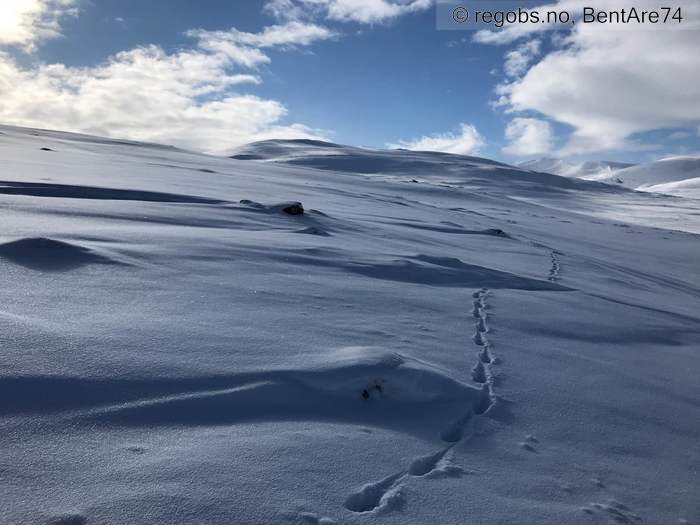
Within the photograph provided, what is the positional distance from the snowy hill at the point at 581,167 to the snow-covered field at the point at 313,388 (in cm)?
15244

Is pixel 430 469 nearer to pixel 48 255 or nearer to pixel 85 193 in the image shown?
pixel 48 255

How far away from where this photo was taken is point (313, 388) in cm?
186

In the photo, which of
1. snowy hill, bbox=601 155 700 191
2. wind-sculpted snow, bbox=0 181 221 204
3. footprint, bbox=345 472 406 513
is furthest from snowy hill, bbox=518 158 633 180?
footprint, bbox=345 472 406 513

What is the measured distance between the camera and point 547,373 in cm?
238

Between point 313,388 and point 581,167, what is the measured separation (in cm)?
17963

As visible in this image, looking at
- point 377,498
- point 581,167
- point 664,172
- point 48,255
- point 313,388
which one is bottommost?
point 377,498

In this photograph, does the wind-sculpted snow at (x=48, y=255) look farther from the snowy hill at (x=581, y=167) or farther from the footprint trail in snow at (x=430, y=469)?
the snowy hill at (x=581, y=167)

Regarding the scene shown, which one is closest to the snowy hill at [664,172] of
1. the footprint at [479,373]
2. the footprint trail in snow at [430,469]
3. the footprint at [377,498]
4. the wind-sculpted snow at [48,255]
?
the footprint at [479,373]

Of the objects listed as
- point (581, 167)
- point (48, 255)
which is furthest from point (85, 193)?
point (581, 167)

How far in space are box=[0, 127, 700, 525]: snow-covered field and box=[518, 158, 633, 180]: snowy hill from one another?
15244 centimetres

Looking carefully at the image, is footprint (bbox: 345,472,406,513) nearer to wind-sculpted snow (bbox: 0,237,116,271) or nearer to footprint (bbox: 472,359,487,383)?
footprint (bbox: 472,359,487,383)

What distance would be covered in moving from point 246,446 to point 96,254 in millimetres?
1953

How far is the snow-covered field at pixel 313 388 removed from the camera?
52.1 inches

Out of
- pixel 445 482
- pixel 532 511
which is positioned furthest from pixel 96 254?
pixel 532 511
